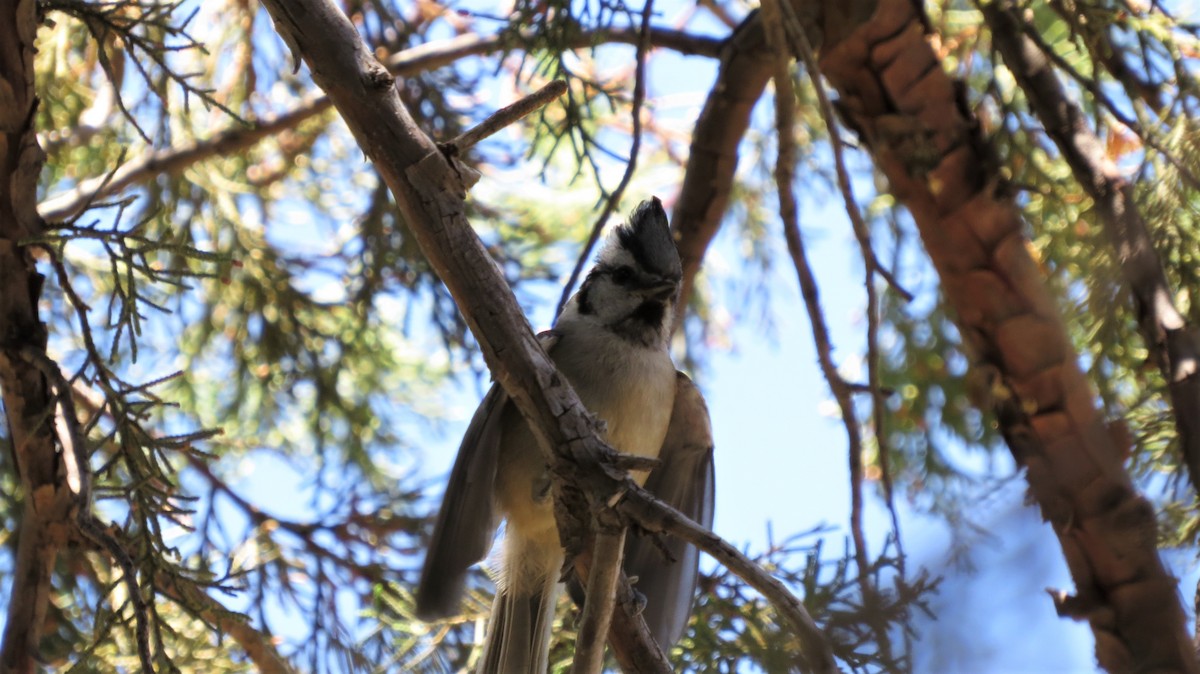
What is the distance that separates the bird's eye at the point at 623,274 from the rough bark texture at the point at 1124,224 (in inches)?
40.8

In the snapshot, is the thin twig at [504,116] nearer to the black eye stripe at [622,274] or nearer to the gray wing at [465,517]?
the gray wing at [465,517]

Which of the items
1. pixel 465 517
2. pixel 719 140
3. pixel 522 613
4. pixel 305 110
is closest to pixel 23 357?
pixel 465 517

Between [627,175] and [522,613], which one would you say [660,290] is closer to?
[627,175]

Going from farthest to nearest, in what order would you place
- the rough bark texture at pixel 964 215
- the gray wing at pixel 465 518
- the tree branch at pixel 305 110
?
the tree branch at pixel 305 110 → the gray wing at pixel 465 518 → the rough bark texture at pixel 964 215

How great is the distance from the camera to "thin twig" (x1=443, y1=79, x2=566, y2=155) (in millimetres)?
1781

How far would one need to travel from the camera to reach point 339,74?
1.77 metres

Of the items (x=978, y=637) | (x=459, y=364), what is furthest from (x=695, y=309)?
(x=978, y=637)

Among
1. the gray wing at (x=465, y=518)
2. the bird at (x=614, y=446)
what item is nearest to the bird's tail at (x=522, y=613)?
the bird at (x=614, y=446)

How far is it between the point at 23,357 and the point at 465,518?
111 cm

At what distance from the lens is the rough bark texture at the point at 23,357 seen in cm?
206

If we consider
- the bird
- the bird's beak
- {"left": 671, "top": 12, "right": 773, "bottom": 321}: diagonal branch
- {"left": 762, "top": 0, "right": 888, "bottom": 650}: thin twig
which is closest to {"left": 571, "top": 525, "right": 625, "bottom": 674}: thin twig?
{"left": 762, "top": 0, "right": 888, "bottom": 650}: thin twig

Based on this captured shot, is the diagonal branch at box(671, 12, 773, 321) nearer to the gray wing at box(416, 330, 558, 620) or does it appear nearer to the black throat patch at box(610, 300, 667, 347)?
the black throat patch at box(610, 300, 667, 347)

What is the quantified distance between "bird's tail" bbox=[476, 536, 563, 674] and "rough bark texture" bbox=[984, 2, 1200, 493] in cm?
143

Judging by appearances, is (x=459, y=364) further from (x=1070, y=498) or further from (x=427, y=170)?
(x=1070, y=498)
